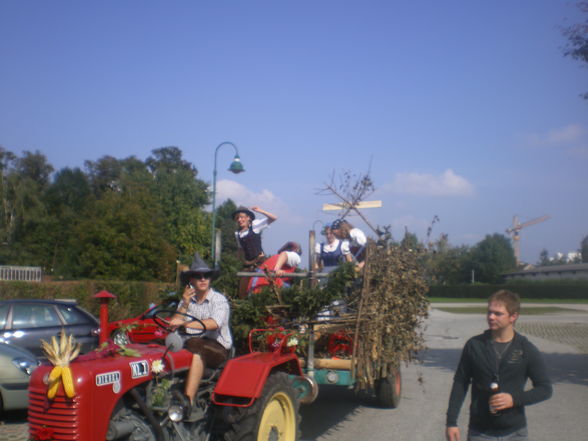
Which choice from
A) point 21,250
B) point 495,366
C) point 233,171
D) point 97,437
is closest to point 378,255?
point 495,366

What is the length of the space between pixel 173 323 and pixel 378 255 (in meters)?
2.48

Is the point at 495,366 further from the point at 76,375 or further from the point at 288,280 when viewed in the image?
the point at 288,280

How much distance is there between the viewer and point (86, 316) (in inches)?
415

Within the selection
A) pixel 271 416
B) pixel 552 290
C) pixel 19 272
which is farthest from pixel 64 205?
pixel 271 416

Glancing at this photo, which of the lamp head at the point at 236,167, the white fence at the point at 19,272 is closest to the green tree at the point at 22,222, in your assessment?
the white fence at the point at 19,272

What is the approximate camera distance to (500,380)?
3537 mm

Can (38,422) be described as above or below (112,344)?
below

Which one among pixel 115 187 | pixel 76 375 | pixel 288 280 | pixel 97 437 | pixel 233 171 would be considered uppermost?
pixel 115 187

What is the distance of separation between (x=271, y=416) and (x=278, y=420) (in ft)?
0.50

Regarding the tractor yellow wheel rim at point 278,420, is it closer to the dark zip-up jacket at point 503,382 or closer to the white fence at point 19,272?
the dark zip-up jacket at point 503,382

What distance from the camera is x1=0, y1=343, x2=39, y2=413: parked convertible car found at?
713cm

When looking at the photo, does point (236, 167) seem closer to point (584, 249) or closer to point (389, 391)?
point (389, 391)

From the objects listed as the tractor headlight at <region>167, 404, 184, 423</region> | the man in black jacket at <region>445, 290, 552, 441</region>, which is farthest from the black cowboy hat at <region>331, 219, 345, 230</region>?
the man in black jacket at <region>445, 290, 552, 441</region>

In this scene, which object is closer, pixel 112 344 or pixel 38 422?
pixel 38 422
